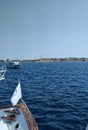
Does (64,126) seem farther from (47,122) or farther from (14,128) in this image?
(14,128)

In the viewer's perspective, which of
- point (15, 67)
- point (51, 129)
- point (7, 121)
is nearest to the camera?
point (7, 121)

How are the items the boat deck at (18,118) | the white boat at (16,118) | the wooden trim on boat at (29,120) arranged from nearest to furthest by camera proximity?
1. the white boat at (16,118)
2. the boat deck at (18,118)
3. the wooden trim on boat at (29,120)

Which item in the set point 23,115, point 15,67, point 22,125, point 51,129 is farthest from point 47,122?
point 15,67

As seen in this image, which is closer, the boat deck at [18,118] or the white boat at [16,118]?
the white boat at [16,118]

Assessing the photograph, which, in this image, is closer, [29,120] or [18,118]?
[29,120]

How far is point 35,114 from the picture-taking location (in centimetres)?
2844

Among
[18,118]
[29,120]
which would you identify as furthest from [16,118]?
[29,120]

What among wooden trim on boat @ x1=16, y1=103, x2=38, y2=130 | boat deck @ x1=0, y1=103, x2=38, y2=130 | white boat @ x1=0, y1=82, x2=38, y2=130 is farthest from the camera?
wooden trim on boat @ x1=16, y1=103, x2=38, y2=130

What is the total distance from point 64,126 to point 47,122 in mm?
2180

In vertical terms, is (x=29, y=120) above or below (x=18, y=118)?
below

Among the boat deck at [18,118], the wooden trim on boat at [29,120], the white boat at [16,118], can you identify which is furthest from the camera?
the wooden trim on boat at [29,120]

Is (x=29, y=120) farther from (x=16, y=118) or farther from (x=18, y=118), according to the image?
(x=16, y=118)

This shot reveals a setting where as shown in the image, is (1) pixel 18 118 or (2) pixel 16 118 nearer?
(2) pixel 16 118

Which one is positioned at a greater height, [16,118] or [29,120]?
[16,118]
